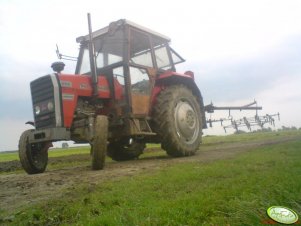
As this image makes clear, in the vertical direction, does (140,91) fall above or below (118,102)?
above

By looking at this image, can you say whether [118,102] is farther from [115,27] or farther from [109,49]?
[115,27]

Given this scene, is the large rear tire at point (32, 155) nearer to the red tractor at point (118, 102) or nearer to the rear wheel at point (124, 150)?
the red tractor at point (118, 102)

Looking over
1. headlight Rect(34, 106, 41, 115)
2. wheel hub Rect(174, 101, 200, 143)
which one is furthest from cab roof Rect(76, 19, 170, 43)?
headlight Rect(34, 106, 41, 115)

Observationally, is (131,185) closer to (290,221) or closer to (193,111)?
(290,221)

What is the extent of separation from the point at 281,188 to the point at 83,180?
9.23 ft

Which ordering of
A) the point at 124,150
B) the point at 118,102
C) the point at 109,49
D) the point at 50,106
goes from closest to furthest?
the point at 50,106, the point at 118,102, the point at 109,49, the point at 124,150

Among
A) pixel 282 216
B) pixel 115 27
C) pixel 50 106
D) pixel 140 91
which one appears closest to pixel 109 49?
pixel 115 27

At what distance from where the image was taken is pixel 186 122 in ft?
29.8

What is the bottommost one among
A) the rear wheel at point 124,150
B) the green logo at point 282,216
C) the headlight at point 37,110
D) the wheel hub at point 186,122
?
the green logo at point 282,216

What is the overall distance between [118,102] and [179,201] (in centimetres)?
485

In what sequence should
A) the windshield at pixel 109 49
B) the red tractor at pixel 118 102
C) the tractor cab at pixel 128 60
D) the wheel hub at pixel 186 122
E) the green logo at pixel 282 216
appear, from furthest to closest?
the wheel hub at pixel 186 122 < the windshield at pixel 109 49 < the tractor cab at pixel 128 60 < the red tractor at pixel 118 102 < the green logo at pixel 282 216

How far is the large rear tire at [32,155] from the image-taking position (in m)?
7.23

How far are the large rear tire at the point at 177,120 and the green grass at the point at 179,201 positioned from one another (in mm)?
3648

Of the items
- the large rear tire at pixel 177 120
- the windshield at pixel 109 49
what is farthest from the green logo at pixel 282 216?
the windshield at pixel 109 49
